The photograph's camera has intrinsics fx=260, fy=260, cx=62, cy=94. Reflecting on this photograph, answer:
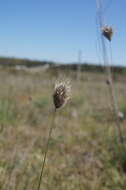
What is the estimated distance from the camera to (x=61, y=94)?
0.94 m

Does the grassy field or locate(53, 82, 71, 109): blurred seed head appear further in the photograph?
the grassy field

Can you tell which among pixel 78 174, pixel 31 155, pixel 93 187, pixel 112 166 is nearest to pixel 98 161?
pixel 112 166

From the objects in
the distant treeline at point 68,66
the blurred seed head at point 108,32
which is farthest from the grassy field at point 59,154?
the distant treeline at point 68,66

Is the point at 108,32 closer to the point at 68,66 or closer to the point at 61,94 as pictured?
the point at 61,94

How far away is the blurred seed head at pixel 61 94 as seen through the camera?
923 mm

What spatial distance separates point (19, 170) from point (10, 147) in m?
0.71

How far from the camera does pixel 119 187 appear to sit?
2.25 meters

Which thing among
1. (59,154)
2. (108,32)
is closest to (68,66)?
(59,154)

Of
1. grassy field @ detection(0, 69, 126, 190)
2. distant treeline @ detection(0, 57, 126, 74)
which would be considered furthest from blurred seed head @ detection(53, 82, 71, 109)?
distant treeline @ detection(0, 57, 126, 74)

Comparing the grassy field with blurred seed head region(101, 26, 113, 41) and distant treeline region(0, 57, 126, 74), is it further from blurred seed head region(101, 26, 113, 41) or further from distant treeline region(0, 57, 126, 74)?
distant treeline region(0, 57, 126, 74)

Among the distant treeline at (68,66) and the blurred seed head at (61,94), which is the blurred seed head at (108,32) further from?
the distant treeline at (68,66)

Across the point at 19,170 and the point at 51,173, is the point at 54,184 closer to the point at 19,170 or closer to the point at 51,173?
the point at 51,173

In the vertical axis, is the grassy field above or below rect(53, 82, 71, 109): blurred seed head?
below

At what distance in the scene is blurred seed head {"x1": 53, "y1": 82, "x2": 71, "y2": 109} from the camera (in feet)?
3.03
